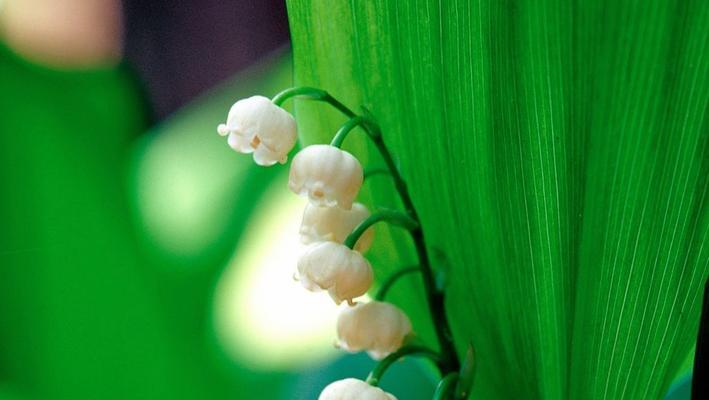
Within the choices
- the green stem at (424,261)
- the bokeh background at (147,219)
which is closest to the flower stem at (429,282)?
the green stem at (424,261)

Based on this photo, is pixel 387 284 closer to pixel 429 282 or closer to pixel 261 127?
pixel 429 282

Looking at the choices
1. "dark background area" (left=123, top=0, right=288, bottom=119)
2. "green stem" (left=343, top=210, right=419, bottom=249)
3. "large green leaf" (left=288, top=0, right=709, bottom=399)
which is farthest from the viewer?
"dark background area" (left=123, top=0, right=288, bottom=119)

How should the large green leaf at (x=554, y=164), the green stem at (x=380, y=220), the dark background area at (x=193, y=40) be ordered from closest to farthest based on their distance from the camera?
the large green leaf at (x=554, y=164) < the green stem at (x=380, y=220) < the dark background area at (x=193, y=40)

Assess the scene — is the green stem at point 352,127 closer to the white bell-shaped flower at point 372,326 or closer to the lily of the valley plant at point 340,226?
the lily of the valley plant at point 340,226

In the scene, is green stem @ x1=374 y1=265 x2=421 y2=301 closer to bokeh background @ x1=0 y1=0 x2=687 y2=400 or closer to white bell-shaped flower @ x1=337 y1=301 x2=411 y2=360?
white bell-shaped flower @ x1=337 y1=301 x2=411 y2=360

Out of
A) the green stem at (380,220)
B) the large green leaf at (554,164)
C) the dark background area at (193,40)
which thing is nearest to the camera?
the large green leaf at (554,164)

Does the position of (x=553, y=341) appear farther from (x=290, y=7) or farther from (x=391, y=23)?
(x=290, y=7)

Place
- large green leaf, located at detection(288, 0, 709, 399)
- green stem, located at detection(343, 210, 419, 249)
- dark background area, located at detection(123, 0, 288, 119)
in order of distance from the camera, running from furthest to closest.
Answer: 1. dark background area, located at detection(123, 0, 288, 119)
2. green stem, located at detection(343, 210, 419, 249)
3. large green leaf, located at detection(288, 0, 709, 399)

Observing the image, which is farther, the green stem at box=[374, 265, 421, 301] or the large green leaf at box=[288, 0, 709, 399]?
the green stem at box=[374, 265, 421, 301]

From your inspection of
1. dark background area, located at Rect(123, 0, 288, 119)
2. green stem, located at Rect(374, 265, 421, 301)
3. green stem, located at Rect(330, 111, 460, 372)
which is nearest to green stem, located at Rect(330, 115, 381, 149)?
green stem, located at Rect(330, 111, 460, 372)
